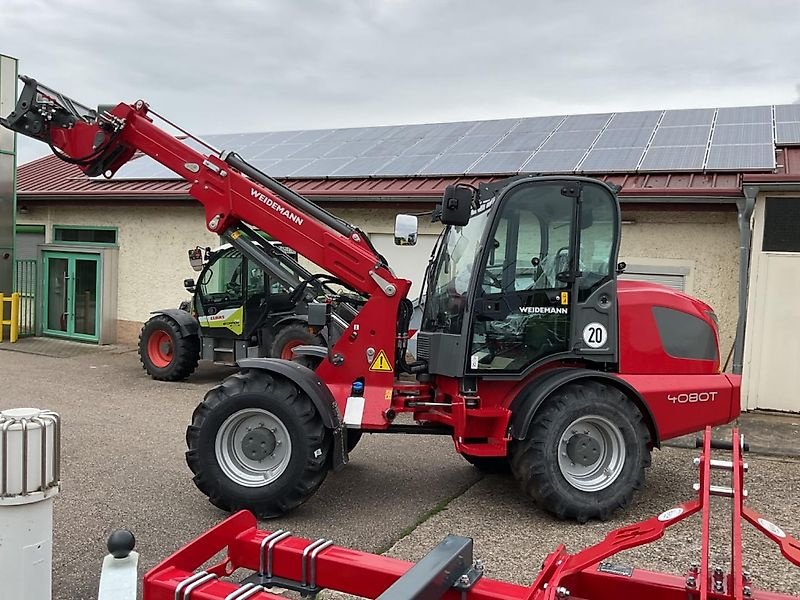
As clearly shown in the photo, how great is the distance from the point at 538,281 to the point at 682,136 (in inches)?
332

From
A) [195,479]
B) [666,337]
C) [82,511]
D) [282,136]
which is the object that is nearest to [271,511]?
[195,479]

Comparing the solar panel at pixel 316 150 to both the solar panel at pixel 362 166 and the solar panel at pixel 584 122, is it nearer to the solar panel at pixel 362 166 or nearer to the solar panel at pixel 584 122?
the solar panel at pixel 362 166

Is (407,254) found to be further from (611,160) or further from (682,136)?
(682,136)

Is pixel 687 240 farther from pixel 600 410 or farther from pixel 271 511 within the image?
pixel 271 511

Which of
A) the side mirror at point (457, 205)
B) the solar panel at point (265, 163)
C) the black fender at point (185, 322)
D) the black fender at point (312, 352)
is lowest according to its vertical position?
the black fender at point (185, 322)

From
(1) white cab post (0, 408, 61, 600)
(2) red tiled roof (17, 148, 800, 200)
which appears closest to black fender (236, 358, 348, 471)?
(1) white cab post (0, 408, 61, 600)

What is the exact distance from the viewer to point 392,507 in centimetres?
568

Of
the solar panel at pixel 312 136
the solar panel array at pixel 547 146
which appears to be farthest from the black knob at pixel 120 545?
the solar panel at pixel 312 136

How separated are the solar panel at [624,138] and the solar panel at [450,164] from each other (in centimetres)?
219

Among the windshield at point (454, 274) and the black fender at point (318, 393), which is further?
the windshield at point (454, 274)

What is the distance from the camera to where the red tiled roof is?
10.1 meters

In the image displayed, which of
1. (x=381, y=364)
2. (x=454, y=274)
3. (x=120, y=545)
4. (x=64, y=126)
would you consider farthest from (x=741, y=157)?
(x=120, y=545)

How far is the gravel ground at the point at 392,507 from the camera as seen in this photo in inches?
185

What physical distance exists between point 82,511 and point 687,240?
28.0ft
